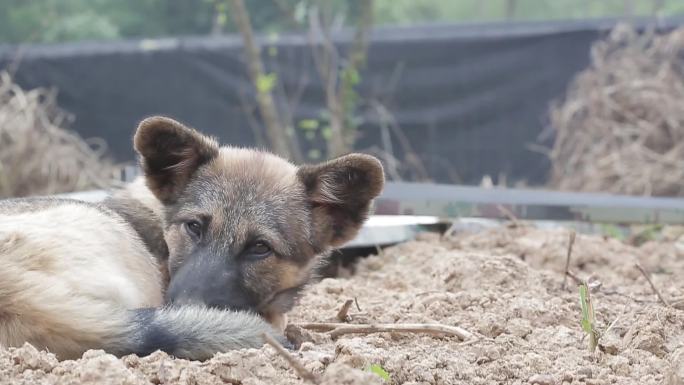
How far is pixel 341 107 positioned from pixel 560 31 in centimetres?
414

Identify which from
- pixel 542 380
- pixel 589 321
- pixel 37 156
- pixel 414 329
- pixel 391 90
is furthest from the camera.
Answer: pixel 391 90

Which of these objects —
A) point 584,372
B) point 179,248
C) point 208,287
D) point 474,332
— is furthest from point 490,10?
point 584,372

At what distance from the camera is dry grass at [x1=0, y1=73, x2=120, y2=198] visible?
34.2ft

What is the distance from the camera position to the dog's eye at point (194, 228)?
416 cm

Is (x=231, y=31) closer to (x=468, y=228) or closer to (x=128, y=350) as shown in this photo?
(x=468, y=228)

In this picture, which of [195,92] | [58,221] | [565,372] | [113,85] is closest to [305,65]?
[195,92]

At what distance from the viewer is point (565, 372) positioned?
314 cm

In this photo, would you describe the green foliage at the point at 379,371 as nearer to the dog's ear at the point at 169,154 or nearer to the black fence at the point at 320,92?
the dog's ear at the point at 169,154

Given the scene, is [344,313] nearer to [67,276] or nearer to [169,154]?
[169,154]

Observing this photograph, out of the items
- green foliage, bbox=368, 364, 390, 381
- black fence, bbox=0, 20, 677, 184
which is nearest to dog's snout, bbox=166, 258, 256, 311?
green foliage, bbox=368, 364, 390, 381

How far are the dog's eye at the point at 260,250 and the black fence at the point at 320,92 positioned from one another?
8.92 m

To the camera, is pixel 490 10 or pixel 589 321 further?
pixel 490 10

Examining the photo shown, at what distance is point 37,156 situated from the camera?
1062 cm

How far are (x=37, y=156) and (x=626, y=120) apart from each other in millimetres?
7394
